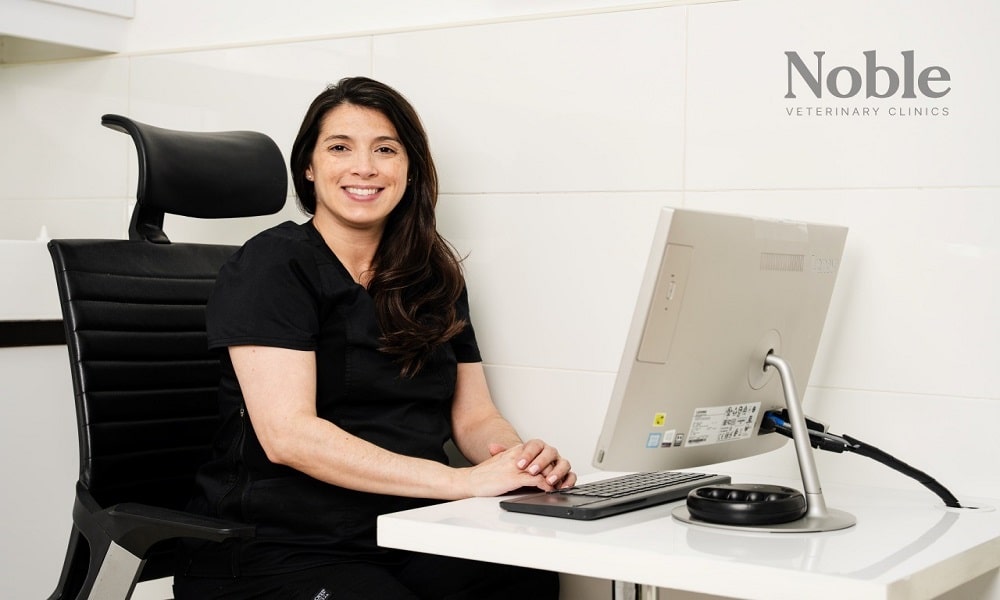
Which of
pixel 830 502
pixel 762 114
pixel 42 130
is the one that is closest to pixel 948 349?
pixel 830 502

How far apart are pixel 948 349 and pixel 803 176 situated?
1.27 feet

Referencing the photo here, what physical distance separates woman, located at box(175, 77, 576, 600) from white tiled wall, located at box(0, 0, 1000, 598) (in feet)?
0.61

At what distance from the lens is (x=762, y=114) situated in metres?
2.08

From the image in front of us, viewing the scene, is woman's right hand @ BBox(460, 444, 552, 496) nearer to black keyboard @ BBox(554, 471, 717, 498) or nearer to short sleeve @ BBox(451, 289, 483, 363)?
black keyboard @ BBox(554, 471, 717, 498)

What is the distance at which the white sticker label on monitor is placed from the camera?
1549 mm

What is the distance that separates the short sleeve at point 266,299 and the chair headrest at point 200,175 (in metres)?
0.16

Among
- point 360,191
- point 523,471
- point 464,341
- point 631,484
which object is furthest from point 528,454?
point 360,191

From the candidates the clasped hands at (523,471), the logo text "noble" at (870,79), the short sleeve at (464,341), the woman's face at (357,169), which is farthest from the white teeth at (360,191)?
the logo text "noble" at (870,79)

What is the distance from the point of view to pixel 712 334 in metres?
1.48

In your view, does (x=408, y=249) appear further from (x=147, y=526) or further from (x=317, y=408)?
(x=147, y=526)

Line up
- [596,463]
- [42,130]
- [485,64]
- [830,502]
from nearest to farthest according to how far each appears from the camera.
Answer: [596,463], [830,502], [485,64], [42,130]

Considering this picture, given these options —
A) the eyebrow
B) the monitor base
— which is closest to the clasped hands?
the monitor base

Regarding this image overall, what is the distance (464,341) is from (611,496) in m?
0.68

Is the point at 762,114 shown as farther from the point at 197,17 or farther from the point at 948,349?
the point at 197,17
